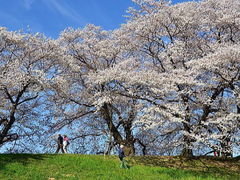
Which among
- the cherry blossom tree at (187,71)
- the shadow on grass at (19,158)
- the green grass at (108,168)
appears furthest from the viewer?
the cherry blossom tree at (187,71)

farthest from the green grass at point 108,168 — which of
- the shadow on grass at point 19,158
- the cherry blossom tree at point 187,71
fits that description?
the cherry blossom tree at point 187,71

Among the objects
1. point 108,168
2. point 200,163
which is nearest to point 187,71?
point 200,163

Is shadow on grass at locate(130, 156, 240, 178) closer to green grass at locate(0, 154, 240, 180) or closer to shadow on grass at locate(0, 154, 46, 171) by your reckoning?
green grass at locate(0, 154, 240, 180)

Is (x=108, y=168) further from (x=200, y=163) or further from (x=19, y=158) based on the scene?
(x=200, y=163)

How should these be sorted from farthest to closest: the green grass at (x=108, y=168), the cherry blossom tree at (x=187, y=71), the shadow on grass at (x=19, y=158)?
1. the cherry blossom tree at (x=187, y=71)
2. the shadow on grass at (x=19, y=158)
3. the green grass at (x=108, y=168)

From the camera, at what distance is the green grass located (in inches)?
685

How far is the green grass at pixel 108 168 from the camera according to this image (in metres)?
17.4

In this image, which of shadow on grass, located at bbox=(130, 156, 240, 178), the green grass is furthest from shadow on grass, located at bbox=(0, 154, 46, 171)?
shadow on grass, located at bbox=(130, 156, 240, 178)

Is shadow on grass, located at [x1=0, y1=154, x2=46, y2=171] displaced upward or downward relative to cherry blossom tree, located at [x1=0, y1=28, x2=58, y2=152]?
downward

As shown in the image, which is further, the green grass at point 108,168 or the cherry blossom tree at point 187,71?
the cherry blossom tree at point 187,71

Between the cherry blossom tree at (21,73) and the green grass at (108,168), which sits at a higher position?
the cherry blossom tree at (21,73)

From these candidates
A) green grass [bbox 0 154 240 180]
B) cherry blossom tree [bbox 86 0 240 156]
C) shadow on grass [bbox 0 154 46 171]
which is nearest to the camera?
green grass [bbox 0 154 240 180]

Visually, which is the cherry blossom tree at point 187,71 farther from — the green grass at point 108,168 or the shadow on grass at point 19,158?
the shadow on grass at point 19,158

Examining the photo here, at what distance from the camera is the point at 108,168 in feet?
65.4
